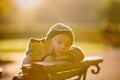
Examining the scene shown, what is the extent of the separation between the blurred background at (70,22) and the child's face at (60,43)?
8.65 meters

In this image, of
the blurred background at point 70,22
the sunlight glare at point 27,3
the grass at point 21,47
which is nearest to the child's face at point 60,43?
the blurred background at point 70,22

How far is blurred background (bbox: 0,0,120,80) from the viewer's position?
22.3 meters

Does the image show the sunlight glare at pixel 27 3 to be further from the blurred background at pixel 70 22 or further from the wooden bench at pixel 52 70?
the wooden bench at pixel 52 70

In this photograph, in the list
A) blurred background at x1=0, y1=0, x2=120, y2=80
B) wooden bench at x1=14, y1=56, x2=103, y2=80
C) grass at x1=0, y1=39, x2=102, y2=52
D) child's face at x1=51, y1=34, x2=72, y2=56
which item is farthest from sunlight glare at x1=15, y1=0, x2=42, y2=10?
wooden bench at x1=14, y1=56, x2=103, y2=80

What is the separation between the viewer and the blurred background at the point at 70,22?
22.3m

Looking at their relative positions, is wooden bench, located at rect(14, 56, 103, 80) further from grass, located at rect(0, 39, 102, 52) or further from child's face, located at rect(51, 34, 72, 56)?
grass, located at rect(0, 39, 102, 52)

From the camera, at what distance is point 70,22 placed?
127 feet

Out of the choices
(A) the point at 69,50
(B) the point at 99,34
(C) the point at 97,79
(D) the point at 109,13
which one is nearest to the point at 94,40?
(B) the point at 99,34

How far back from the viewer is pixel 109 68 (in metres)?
10.6

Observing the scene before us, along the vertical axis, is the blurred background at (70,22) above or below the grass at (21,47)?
above

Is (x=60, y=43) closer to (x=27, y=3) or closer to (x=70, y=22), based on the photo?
(x=27, y=3)

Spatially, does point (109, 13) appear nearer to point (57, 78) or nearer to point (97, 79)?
point (97, 79)

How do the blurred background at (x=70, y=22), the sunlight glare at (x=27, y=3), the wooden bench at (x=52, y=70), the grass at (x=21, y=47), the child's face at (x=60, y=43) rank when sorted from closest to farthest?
1. the wooden bench at (x=52, y=70)
2. the child's face at (x=60, y=43)
3. the grass at (x=21, y=47)
4. the blurred background at (x=70, y=22)
5. the sunlight glare at (x=27, y=3)

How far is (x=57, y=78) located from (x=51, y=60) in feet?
0.83
